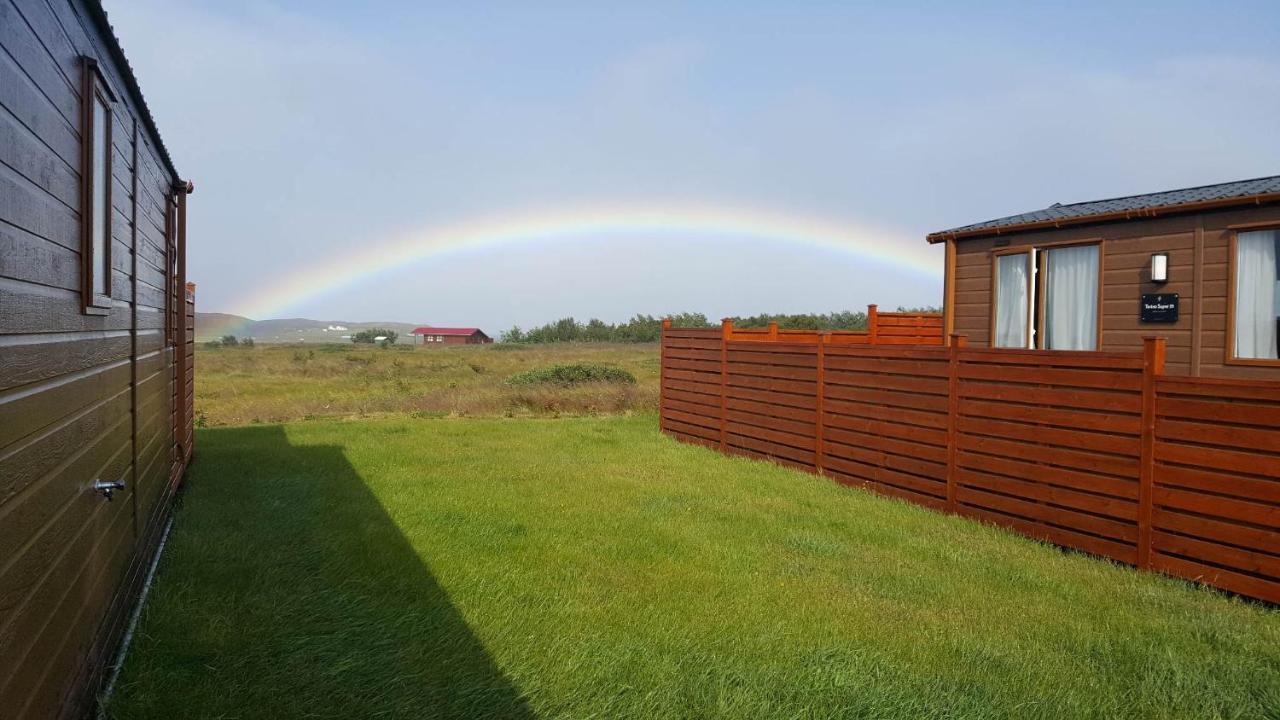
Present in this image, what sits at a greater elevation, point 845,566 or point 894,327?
point 894,327

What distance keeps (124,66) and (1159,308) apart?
26.6ft

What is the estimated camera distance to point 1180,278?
24.6 ft

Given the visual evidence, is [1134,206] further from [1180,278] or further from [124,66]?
[124,66]

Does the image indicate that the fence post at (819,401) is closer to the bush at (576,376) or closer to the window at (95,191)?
the window at (95,191)

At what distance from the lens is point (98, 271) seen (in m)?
3.37

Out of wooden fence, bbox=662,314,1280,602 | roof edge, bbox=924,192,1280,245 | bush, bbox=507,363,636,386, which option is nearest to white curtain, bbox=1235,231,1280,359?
roof edge, bbox=924,192,1280,245

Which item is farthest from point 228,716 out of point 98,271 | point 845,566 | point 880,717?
point 845,566

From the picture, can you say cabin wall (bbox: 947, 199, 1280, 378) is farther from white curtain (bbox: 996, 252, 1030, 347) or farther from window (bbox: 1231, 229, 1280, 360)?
white curtain (bbox: 996, 252, 1030, 347)

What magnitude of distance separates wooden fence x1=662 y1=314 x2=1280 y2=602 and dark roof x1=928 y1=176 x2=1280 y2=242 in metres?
2.27

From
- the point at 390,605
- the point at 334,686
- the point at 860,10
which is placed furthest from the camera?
the point at 860,10

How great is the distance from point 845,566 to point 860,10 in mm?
15215

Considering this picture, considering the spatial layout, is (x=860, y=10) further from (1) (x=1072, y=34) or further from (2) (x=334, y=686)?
(2) (x=334, y=686)

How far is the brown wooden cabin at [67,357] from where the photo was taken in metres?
2.10

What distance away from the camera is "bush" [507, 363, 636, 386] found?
2300 centimetres
